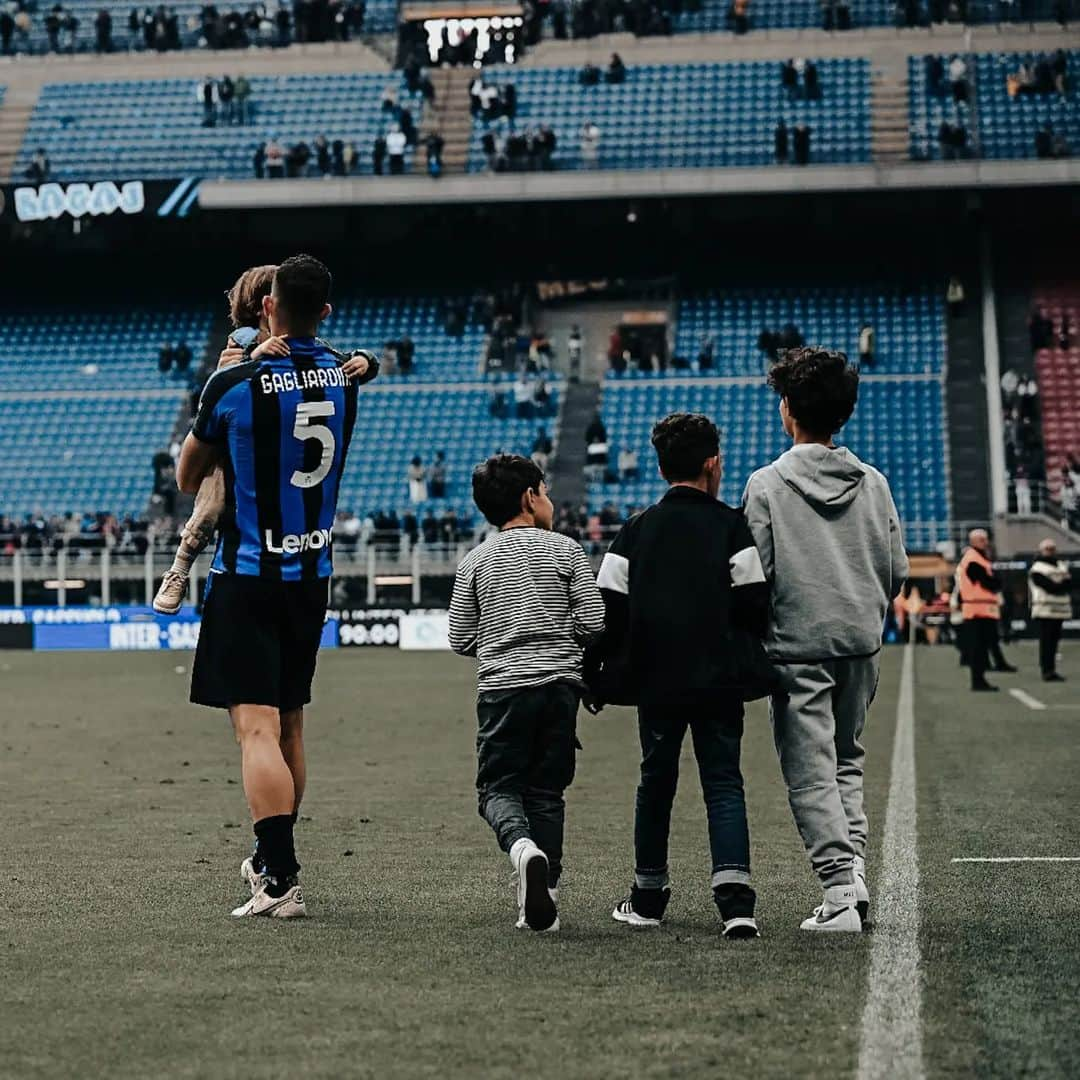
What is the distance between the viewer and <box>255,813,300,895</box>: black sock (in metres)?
7.00

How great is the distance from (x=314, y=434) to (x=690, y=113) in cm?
4720

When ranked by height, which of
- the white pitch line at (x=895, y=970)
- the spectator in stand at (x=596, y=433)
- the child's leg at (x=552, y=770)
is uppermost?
the spectator in stand at (x=596, y=433)

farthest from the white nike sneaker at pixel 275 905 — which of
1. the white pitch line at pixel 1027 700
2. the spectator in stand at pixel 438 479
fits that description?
the spectator in stand at pixel 438 479

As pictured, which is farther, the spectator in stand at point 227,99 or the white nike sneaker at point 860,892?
the spectator in stand at point 227,99

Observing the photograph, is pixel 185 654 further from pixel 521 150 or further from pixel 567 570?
pixel 567 570

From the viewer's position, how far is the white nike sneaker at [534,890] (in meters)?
6.51

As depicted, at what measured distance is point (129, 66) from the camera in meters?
57.8

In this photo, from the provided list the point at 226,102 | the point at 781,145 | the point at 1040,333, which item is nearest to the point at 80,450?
the point at 226,102

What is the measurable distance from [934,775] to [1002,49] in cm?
4414

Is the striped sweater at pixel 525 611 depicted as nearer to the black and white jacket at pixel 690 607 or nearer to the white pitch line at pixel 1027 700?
the black and white jacket at pixel 690 607

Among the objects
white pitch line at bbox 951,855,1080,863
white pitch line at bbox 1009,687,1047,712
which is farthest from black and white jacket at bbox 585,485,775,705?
white pitch line at bbox 1009,687,1047,712

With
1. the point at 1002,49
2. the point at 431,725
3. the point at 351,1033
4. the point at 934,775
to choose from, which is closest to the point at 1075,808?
the point at 934,775

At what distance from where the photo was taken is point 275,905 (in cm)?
698

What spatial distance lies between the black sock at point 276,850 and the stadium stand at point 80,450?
41.0m
